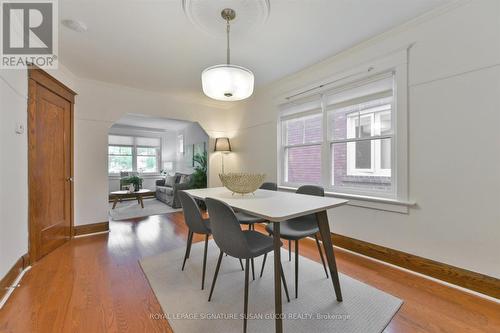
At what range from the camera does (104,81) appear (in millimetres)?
3465

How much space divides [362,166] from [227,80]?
1.98 m

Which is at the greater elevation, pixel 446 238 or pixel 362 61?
Answer: pixel 362 61

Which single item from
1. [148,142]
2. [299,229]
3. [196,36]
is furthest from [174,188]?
[299,229]

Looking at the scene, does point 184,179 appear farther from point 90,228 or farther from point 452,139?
point 452,139

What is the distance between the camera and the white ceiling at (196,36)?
6.08 feet

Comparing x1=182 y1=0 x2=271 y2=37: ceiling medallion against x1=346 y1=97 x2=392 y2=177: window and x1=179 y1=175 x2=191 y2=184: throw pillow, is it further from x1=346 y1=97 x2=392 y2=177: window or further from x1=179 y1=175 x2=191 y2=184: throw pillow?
x1=179 y1=175 x2=191 y2=184: throw pillow

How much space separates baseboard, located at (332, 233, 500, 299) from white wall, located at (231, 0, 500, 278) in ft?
0.19

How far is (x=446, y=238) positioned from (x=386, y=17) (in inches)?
85.2

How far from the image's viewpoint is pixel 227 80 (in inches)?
65.7

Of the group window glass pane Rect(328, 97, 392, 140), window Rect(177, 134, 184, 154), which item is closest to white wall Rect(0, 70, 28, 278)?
window glass pane Rect(328, 97, 392, 140)

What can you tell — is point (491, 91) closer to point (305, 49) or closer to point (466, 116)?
point (466, 116)

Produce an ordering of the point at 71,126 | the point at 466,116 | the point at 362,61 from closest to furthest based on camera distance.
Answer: the point at 466,116
the point at 362,61
the point at 71,126

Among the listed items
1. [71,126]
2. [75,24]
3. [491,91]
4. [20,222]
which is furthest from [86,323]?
[491,91]

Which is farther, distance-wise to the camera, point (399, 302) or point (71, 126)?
point (71, 126)
